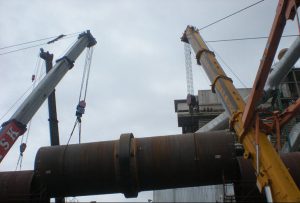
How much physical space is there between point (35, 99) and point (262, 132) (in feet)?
31.9

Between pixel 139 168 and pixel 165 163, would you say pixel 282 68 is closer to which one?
pixel 165 163

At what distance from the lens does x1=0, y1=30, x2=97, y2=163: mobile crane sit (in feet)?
44.3

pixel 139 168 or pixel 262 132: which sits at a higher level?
pixel 262 132

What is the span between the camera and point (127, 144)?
35.3 ft

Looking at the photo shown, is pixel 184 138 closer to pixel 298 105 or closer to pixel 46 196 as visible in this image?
pixel 298 105

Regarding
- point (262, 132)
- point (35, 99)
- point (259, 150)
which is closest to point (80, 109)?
point (35, 99)

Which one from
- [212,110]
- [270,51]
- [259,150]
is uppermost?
[212,110]

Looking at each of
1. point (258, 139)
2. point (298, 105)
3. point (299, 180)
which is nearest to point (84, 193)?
point (258, 139)

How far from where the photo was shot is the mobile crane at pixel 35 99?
532 inches

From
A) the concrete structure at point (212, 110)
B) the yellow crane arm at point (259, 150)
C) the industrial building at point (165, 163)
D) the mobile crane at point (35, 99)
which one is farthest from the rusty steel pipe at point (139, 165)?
the concrete structure at point (212, 110)

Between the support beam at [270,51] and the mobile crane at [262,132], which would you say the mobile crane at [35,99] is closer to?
the mobile crane at [262,132]

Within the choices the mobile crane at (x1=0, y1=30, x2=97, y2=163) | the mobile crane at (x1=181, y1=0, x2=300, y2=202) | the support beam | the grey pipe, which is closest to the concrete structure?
the grey pipe

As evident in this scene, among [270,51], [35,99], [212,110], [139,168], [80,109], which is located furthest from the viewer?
[212,110]

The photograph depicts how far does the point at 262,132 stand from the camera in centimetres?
1081
